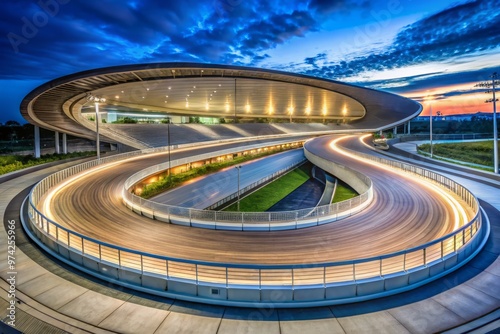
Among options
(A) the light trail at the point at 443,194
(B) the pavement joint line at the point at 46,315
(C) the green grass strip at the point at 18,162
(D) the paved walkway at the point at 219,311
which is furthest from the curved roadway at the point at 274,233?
(C) the green grass strip at the point at 18,162

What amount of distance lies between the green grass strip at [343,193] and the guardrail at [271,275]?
13243 millimetres

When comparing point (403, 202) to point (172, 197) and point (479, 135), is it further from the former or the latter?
point (479, 135)

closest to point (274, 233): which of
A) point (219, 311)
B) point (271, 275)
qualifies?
point (271, 275)

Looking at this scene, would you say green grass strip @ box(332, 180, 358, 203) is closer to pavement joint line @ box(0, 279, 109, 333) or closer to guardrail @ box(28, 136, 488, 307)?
guardrail @ box(28, 136, 488, 307)

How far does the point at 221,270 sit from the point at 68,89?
23.7m

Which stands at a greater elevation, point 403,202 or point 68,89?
point 68,89

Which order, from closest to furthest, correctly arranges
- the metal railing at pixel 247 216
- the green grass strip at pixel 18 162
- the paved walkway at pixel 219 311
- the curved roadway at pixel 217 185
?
the paved walkway at pixel 219 311
the metal railing at pixel 247 216
the curved roadway at pixel 217 185
the green grass strip at pixel 18 162

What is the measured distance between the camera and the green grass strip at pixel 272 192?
895 inches

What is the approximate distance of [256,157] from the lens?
1346 inches

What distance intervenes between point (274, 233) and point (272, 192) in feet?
56.9

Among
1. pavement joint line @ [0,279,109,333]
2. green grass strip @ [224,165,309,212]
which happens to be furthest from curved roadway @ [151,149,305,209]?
pavement joint line @ [0,279,109,333]

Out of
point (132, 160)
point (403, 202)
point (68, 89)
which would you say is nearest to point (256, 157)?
point (132, 160)

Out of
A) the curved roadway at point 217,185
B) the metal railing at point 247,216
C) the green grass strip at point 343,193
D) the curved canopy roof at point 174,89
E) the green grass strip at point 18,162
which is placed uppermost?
the curved canopy roof at point 174,89

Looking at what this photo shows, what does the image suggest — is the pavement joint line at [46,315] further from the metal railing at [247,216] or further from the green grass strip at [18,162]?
the green grass strip at [18,162]
